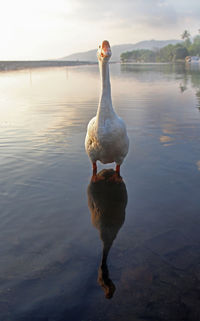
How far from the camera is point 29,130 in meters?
10.3

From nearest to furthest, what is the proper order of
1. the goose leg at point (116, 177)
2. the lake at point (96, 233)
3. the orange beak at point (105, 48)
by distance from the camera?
the lake at point (96, 233) → the orange beak at point (105, 48) → the goose leg at point (116, 177)

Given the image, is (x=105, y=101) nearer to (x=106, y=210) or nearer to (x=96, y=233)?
(x=106, y=210)

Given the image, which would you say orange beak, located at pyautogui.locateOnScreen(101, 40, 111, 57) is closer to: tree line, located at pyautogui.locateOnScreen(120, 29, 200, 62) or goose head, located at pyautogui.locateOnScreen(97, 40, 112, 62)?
goose head, located at pyautogui.locateOnScreen(97, 40, 112, 62)

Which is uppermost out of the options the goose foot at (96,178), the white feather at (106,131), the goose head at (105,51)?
the goose head at (105,51)

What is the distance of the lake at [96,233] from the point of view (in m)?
3.01

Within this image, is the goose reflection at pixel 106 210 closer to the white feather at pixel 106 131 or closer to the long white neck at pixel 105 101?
the white feather at pixel 106 131

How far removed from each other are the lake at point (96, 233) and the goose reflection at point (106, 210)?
2cm

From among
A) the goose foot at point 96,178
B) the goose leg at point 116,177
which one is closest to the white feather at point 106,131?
the goose leg at point 116,177

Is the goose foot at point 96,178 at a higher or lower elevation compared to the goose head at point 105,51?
lower

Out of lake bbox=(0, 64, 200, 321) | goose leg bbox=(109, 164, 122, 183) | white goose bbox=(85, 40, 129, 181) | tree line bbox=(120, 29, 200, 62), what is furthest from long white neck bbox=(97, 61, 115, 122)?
tree line bbox=(120, 29, 200, 62)

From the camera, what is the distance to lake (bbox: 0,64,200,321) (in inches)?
118

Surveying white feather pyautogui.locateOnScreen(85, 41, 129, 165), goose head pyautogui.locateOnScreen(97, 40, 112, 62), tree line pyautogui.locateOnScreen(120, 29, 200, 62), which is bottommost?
white feather pyautogui.locateOnScreen(85, 41, 129, 165)

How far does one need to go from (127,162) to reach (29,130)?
497cm

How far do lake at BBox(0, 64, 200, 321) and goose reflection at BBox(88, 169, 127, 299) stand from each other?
2 centimetres
